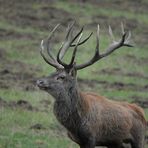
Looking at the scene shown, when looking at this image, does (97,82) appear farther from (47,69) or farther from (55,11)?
(55,11)

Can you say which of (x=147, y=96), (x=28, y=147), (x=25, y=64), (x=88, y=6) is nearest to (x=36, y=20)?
(x=88, y=6)

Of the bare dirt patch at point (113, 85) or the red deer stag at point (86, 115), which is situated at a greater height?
the red deer stag at point (86, 115)

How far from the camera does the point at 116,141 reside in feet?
42.3

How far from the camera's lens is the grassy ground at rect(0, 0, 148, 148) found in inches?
597

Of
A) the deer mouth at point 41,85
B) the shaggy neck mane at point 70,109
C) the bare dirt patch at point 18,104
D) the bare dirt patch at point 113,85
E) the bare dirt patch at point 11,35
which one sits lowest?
the bare dirt patch at point 113,85

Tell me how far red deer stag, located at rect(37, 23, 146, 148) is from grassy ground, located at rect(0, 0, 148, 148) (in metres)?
1.40

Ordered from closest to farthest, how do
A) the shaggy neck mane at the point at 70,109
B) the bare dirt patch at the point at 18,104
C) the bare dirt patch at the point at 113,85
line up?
the shaggy neck mane at the point at 70,109 → the bare dirt patch at the point at 18,104 → the bare dirt patch at the point at 113,85

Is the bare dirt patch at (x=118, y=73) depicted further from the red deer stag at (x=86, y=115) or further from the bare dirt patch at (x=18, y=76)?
the red deer stag at (x=86, y=115)

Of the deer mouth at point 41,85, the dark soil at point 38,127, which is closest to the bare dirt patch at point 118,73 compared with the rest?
the dark soil at point 38,127

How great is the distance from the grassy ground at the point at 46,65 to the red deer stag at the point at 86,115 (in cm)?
140

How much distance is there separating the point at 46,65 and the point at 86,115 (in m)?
11.0

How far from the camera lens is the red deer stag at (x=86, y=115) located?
40.5 ft

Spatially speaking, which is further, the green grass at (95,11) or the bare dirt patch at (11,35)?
the green grass at (95,11)

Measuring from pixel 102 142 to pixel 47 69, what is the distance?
33.9 ft
